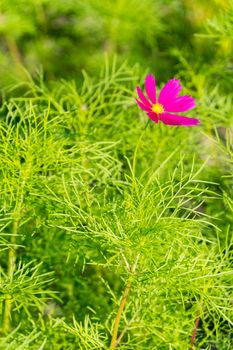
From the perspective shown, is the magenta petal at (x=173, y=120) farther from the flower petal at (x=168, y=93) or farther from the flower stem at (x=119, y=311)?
the flower stem at (x=119, y=311)

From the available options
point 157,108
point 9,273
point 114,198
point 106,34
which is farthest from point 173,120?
point 106,34

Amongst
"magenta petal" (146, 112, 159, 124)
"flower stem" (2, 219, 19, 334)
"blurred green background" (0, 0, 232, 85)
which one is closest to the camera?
"magenta petal" (146, 112, 159, 124)

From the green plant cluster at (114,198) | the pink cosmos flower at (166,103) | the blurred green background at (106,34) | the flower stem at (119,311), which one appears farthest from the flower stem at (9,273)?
the blurred green background at (106,34)

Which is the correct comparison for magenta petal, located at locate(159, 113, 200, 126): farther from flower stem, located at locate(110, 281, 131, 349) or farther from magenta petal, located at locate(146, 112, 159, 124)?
flower stem, located at locate(110, 281, 131, 349)

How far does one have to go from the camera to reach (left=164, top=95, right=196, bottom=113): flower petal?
858 millimetres

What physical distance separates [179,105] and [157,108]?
36 mm

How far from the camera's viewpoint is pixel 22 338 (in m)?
0.96

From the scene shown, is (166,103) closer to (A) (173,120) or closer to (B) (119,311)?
(A) (173,120)

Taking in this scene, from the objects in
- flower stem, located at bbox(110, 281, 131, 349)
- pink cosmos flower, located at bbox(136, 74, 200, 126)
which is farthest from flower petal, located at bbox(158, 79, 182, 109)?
flower stem, located at bbox(110, 281, 131, 349)

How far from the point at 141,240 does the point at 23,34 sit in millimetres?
1486

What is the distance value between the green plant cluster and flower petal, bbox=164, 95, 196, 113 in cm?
8

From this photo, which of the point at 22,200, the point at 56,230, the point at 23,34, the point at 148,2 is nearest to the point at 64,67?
the point at 23,34

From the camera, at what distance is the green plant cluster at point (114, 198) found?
35.9 inches

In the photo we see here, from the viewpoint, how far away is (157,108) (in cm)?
85
